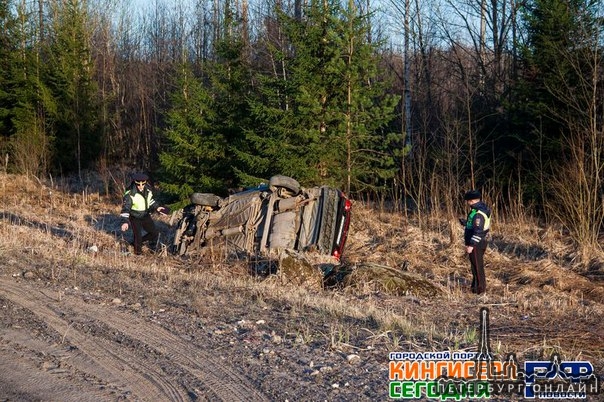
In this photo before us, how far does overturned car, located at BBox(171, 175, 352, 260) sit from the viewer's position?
13.1m

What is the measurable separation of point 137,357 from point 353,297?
164 inches

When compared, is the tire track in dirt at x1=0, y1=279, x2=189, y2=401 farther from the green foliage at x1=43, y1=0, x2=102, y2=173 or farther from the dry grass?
the green foliage at x1=43, y1=0, x2=102, y2=173

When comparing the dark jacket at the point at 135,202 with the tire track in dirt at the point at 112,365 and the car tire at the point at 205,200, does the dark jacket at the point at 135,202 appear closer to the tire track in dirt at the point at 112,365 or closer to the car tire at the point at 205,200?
the car tire at the point at 205,200

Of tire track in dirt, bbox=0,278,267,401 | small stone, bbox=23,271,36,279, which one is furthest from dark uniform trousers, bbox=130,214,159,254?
tire track in dirt, bbox=0,278,267,401

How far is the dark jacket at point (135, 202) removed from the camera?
13.5 meters

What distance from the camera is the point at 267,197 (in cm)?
1345

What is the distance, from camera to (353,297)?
10.0 m

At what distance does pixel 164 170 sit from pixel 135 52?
28.2 meters

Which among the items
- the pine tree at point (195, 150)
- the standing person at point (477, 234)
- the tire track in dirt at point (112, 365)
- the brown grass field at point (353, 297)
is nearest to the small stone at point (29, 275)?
the brown grass field at point (353, 297)

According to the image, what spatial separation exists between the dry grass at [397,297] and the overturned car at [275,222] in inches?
22.0

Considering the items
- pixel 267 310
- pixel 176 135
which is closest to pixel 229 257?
pixel 267 310

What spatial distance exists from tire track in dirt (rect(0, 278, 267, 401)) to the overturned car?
196 inches

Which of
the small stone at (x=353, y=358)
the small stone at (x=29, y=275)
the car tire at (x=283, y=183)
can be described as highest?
the car tire at (x=283, y=183)

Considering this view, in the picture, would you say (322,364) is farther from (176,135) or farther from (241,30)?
(241,30)
